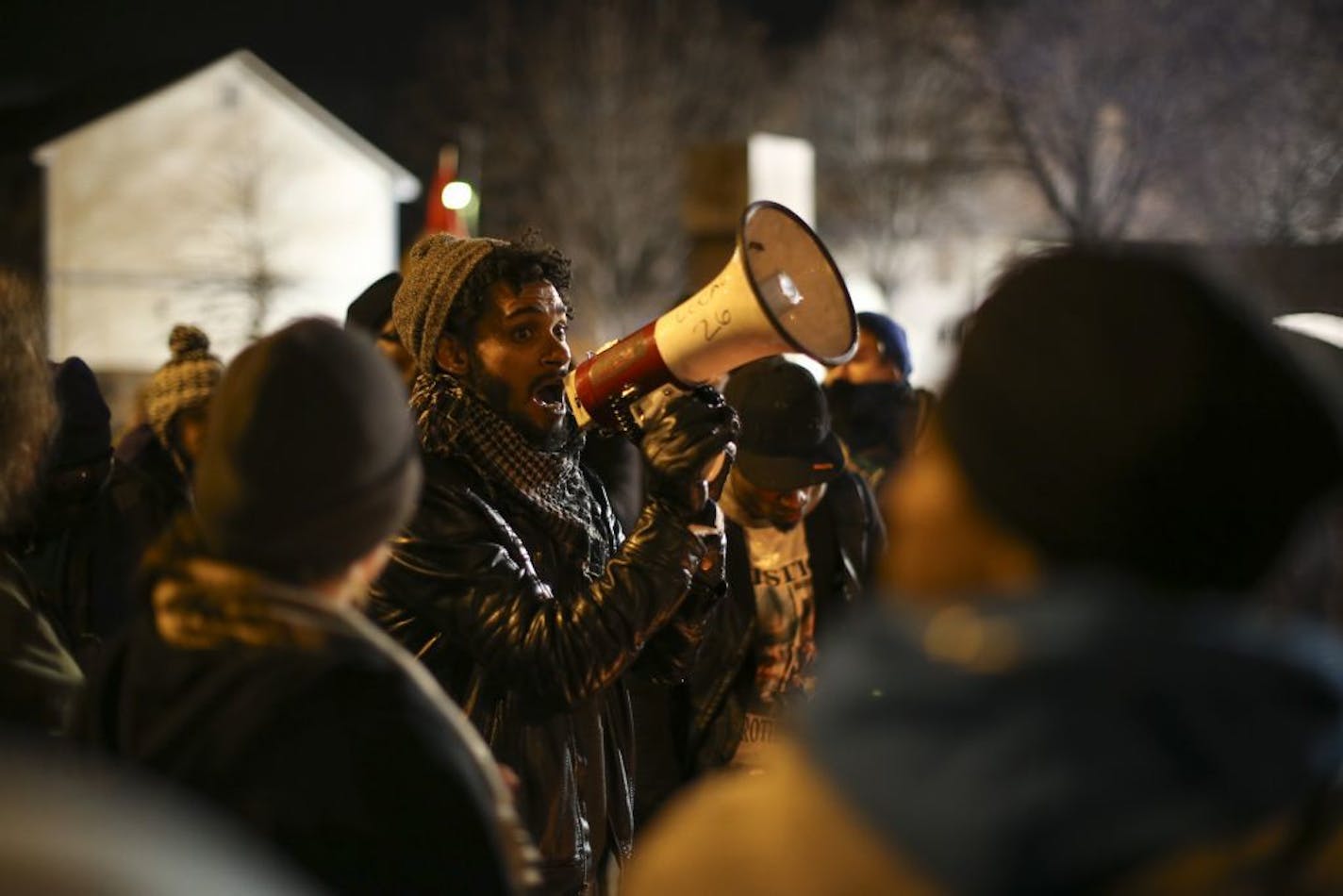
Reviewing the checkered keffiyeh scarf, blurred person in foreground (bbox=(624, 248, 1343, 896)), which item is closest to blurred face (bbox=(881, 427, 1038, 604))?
blurred person in foreground (bbox=(624, 248, 1343, 896))

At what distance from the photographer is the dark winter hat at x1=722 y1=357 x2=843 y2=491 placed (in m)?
4.84

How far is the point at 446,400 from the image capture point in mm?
3533

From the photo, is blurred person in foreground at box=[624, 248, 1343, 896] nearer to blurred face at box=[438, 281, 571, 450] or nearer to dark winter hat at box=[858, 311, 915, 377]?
blurred face at box=[438, 281, 571, 450]

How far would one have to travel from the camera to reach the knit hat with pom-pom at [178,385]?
588 cm

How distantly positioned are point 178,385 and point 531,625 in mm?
3162

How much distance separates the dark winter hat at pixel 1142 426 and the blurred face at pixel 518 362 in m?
2.17

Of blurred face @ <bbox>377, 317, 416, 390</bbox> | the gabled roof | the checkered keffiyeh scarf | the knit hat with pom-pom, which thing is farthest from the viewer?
the gabled roof

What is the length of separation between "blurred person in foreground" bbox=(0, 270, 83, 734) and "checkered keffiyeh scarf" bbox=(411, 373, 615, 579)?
2.68 feet

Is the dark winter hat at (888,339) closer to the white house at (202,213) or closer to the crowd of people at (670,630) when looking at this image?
the crowd of people at (670,630)

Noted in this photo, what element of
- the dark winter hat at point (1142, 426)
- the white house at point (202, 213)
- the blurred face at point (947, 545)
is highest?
the dark winter hat at point (1142, 426)

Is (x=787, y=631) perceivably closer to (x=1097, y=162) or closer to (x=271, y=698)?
(x=271, y=698)

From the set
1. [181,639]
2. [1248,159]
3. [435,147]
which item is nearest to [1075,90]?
[1248,159]

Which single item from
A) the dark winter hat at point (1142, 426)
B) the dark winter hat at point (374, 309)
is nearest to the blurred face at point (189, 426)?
the dark winter hat at point (374, 309)

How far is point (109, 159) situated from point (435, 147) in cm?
965
